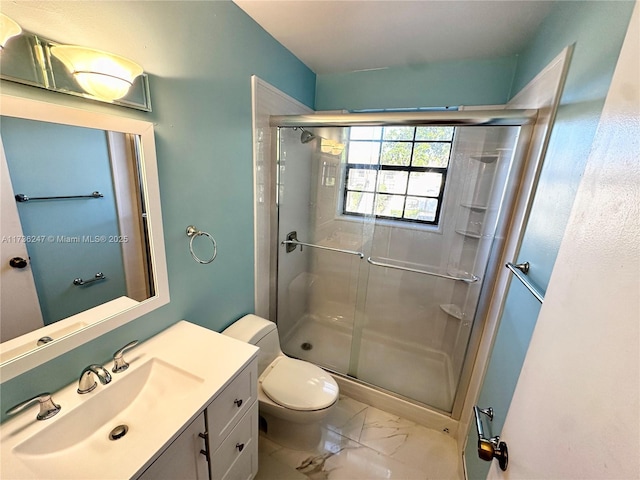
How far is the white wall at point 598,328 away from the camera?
13.9 inches

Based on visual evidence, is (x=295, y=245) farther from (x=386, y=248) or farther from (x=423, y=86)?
(x=423, y=86)

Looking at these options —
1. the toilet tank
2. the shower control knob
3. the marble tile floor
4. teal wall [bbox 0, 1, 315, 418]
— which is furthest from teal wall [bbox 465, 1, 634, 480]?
the shower control knob

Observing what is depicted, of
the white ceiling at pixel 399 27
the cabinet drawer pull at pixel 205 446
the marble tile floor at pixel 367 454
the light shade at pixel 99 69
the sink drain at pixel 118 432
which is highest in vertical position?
the white ceiling at pixel 399 27

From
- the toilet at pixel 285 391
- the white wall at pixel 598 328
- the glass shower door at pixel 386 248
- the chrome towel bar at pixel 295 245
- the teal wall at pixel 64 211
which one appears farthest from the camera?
the chrome towel bar at pixel 295 245

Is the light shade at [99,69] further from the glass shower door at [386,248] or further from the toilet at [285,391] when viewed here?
the toilet at [285,391]

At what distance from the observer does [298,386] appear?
151 centimetres

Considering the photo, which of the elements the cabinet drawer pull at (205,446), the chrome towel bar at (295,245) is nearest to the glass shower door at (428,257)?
the chrome towel bar at (295,245)

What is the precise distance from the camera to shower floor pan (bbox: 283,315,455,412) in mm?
1923

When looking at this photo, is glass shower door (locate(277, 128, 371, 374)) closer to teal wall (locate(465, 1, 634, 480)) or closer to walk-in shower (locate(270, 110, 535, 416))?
walk-in shower (locate(270, 110, 535, 416))

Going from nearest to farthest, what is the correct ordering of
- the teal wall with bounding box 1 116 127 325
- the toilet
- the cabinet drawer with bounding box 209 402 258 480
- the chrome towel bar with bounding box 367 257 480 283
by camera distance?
the teal wall with bounding box 1 116 127 325 → the cabinet drawer with bounding box 209 402 258 480 → the toilet → the chrome towel bar with bounding box 367 257 480 283

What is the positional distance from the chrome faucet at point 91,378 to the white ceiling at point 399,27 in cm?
168

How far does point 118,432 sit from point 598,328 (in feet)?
4.32

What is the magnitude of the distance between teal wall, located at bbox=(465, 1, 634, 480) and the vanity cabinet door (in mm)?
1076

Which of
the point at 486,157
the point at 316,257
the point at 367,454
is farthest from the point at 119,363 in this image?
the point at 486,157
